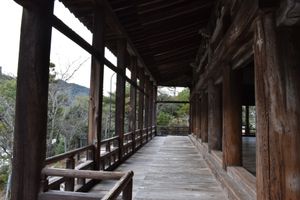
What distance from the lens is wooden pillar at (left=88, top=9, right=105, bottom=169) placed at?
4371mm

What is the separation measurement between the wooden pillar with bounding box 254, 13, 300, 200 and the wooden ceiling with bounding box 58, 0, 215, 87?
2922 mm

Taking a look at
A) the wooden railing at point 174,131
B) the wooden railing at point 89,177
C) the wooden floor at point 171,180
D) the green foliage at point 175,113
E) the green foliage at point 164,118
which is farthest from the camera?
the green foliage at point 175,113

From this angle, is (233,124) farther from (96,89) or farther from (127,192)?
(96,89)

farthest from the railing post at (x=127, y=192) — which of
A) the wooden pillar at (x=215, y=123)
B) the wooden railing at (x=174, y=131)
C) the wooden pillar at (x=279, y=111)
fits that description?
the wooden railing at (x=174, y=131)

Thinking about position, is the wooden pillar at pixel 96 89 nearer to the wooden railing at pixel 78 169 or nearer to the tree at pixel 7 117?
the wooden railing at pixel 78 169

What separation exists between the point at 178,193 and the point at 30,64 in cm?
262

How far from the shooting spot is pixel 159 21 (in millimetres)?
5551

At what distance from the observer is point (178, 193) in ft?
12.7

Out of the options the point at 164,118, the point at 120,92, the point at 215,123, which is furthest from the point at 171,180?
the point at 164,118

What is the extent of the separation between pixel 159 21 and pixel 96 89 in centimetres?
207

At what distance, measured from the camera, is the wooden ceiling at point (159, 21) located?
4.71 meters

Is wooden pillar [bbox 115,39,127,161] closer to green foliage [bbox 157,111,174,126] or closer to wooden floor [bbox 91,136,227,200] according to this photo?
wooden floor [bbox 91,136,227,200]

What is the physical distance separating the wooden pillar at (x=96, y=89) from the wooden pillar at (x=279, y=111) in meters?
2.86

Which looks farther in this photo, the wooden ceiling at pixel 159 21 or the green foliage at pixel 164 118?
the green foliage at pixel 164 118
